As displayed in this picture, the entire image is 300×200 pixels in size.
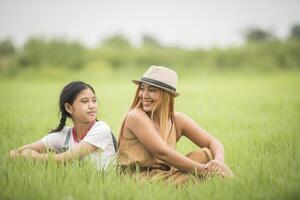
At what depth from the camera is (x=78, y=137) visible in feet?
12.9

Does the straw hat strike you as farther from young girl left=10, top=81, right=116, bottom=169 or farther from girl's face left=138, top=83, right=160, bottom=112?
young girl left=10, top=81, right=116, bottom=169

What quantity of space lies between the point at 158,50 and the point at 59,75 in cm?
590

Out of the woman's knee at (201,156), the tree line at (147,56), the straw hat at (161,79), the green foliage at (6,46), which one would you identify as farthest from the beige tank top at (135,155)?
the green foliage at (6,46)

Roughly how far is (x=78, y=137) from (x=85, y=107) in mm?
286

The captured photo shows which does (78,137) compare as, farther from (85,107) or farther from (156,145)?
(156,145)

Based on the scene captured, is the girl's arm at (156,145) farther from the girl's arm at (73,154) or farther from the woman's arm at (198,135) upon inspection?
the girl's arm at (73,154)

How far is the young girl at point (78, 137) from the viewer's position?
3680mm

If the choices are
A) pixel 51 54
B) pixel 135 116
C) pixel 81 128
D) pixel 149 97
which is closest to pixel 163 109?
pixel 149 97

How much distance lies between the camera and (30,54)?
75.5 ft

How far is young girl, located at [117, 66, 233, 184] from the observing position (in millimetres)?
3473

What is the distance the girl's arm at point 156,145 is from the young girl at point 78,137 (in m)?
0.36

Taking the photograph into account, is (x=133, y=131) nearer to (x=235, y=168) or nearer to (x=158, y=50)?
(x=235, y=168)

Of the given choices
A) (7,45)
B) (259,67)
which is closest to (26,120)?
(259,67)

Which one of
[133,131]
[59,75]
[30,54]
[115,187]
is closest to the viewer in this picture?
[115,187]
